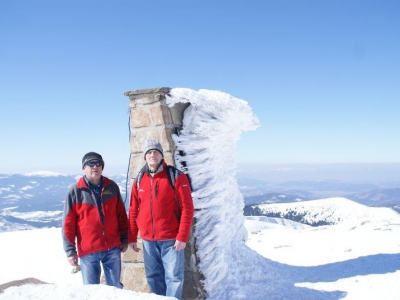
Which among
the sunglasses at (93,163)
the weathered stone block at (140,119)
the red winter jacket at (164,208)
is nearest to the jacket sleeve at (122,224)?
the red winter jacket at (164,208)

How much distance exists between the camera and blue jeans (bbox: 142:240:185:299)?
4.39 meters

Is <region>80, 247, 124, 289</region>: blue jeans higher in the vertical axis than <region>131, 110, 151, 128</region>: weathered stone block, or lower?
lower

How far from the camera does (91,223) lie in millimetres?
4246

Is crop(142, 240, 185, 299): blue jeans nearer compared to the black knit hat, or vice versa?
the black knit hat

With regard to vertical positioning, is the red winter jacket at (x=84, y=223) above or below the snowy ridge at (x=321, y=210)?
above

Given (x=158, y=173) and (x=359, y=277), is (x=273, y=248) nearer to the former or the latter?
(x=359, y=277)

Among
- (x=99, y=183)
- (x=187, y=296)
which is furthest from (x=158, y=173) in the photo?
(x=187, y=296)

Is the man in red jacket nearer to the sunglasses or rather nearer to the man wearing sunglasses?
the man wearing sunglasses

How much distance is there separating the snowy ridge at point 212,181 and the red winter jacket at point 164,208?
875 mm

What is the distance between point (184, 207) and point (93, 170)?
1300mm

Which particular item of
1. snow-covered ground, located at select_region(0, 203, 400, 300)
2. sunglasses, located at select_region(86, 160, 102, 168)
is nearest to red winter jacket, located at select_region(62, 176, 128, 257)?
sunglasses, located at select_region(86, 160, 102, 168)

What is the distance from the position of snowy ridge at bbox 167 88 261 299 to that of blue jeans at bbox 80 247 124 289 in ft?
4.70

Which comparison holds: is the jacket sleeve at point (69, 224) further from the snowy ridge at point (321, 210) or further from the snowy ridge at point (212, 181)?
the snowy ridge at point (321, 210)

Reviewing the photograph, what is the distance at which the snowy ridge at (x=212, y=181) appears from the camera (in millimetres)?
5367
